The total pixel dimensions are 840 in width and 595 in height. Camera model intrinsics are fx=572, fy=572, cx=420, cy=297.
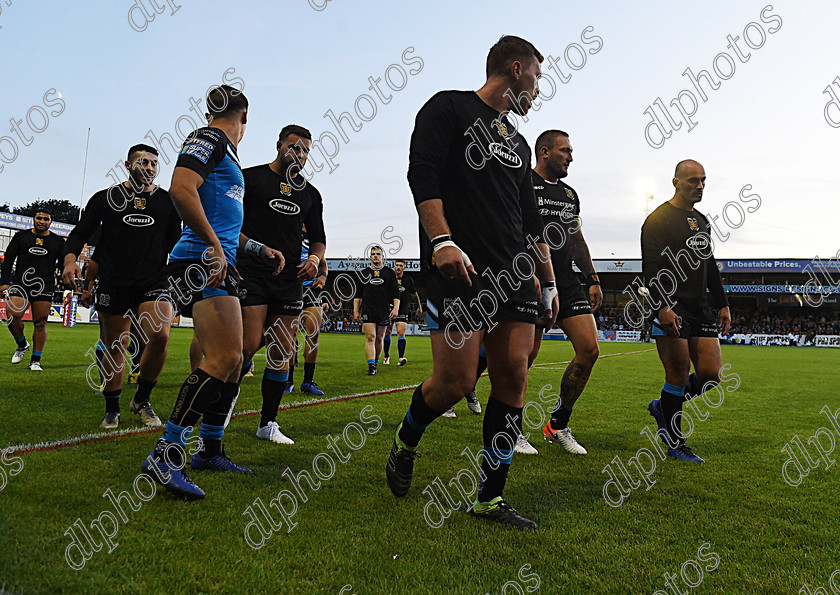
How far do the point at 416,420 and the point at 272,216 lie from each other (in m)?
2.11

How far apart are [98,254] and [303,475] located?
9.94 ft

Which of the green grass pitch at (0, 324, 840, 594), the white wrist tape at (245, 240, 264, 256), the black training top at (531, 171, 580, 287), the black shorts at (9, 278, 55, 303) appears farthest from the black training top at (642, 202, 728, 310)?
the black shorts at (9, 278, 55, 303)

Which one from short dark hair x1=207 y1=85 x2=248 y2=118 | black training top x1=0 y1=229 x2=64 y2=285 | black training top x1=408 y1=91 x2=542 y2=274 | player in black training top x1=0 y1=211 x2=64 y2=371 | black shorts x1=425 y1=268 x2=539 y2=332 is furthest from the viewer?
black training top x1=0 y1=229 x2=64 y2=285

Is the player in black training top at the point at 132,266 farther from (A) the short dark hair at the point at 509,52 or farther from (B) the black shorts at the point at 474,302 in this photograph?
(A) the short dark hair at the point at 509,52

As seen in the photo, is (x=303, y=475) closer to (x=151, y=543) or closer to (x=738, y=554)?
(x=151, y=543)

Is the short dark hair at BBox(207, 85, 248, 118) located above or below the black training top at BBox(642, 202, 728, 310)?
above

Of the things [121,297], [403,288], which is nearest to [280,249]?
[121,297]

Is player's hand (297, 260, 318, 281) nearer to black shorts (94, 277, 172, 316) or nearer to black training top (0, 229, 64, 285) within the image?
black shorts (94, 277, 172, 316)

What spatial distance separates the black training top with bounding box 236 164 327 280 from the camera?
13.9 ft

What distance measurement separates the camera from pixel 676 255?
14.8ft

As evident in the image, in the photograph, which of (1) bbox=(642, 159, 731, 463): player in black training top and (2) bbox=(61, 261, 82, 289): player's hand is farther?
(2) bbox=(61, 261, 82, 289): player's hand

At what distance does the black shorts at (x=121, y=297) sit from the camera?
487 cm

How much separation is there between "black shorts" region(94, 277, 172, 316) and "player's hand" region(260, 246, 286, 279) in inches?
58.1

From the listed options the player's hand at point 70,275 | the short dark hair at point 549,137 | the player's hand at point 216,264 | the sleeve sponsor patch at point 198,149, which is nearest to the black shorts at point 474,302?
the player's hand at point 216,264
